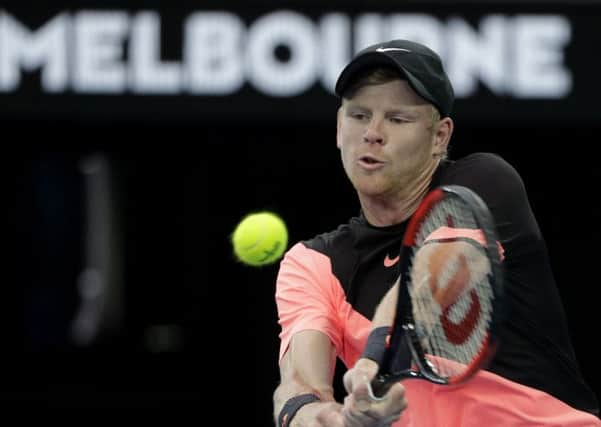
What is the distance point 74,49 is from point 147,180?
2868 mm

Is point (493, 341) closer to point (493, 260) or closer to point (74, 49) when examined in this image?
point (493, 260)

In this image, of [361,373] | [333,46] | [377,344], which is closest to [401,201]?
[377,344]

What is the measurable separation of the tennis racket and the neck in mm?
339

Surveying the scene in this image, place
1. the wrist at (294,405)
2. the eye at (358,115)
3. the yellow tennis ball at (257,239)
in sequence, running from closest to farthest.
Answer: the wrist at (294,405), the eye at (358,115), the yellow tennis ball at (257,239)

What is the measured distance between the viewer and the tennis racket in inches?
118

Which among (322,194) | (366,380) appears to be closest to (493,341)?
(366,380)

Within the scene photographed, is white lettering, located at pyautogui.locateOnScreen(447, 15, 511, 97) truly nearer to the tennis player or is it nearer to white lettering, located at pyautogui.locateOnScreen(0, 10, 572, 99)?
white lettering, located at pyautogui.locateOnScreen(0, 10, 572, 99)

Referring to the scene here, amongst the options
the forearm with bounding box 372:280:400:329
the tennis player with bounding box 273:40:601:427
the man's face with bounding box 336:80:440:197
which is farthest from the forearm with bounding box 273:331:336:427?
the man's face with bounding box 336:80:440:197

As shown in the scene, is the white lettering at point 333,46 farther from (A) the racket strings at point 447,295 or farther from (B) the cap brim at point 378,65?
(A) the racket strings at point 447,295

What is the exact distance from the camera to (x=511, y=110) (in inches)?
239

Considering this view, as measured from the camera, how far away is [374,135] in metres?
3.38

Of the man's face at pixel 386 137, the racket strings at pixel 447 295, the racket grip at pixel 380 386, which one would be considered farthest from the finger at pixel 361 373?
the man's face at pixel 386 137

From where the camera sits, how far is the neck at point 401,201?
349cm

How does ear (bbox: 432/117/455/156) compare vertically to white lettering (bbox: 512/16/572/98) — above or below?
below
